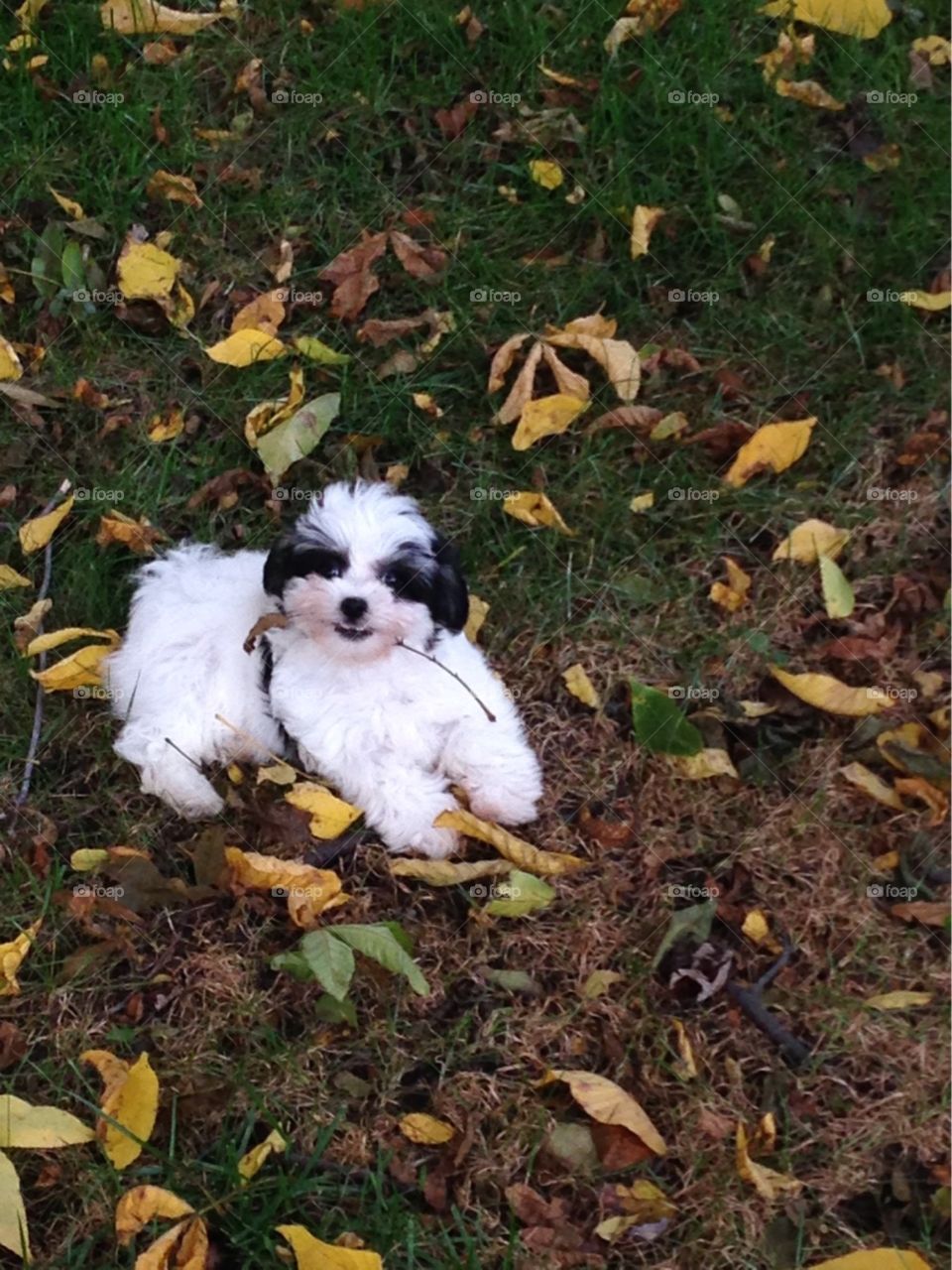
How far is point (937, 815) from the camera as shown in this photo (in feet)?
11.5

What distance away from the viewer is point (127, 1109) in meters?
3.02

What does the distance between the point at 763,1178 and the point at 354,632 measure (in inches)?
70.3

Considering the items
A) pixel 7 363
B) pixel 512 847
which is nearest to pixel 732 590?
pixel 512 847

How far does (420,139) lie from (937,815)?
10.5 ft

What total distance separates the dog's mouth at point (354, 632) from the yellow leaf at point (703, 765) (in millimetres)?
1089

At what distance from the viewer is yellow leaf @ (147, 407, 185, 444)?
415cm

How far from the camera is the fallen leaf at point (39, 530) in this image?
3.92 meters

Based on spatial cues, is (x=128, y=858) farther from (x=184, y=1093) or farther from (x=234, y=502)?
(x=234, y=502)

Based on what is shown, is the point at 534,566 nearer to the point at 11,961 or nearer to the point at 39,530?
the point at 39,530

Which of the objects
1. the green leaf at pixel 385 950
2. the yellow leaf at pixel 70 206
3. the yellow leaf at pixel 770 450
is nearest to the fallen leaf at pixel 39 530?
the yellow leaf at pixel 70 206

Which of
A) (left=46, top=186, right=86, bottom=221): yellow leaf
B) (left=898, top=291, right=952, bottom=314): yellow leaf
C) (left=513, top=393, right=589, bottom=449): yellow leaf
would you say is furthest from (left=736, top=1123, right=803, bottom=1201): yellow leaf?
(left=46, top=186, right=86, bottom=221): yellow leaf

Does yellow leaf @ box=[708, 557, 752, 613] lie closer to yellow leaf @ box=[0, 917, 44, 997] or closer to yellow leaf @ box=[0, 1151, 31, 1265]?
yellow leaf @ box=[0, 917, 44, 997]

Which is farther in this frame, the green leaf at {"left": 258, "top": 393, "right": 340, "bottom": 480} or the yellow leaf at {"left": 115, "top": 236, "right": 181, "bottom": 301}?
the yellow leaf at {"left": 115, "top": 236, "right": 181, "bottom": 301}

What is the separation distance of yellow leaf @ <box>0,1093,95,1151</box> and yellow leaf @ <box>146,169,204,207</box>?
10.7 ft
